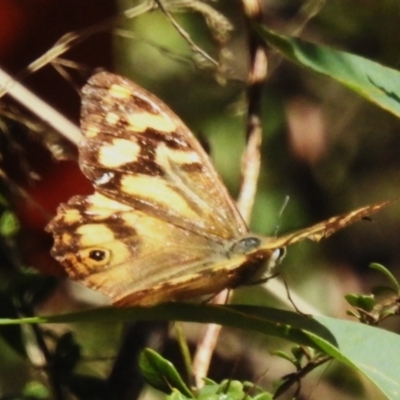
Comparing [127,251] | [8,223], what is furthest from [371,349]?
[8,223]

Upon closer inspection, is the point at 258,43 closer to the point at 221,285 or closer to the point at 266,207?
the point at 221,285

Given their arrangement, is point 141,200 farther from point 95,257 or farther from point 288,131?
point 288,131

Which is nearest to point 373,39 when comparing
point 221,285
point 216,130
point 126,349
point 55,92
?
point 216,130

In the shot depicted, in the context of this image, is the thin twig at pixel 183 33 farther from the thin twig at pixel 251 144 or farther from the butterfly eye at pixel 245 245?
the butterfly eye at pixel 245 245

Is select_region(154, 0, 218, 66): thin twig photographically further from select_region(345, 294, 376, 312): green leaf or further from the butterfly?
select_region(345, 294, 376, 312): green leaf

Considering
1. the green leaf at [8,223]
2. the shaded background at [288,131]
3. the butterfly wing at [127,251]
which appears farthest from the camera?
the shaded background at [288,131]

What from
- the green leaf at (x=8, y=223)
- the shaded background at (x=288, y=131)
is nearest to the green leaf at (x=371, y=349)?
the green leaf at (x=8, y=223)

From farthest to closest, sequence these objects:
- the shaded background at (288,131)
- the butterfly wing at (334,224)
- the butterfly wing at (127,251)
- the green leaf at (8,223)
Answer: the shaded background at (288,131) < the green leaf at (8,223) < the butterfly wing at (127,251) < the butterfly wing at (334,224)
